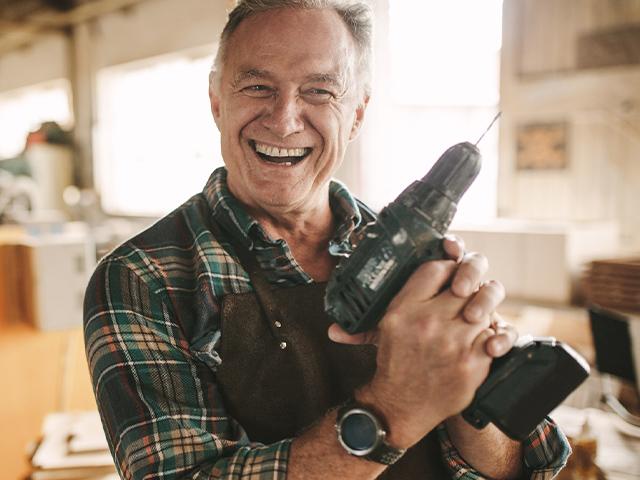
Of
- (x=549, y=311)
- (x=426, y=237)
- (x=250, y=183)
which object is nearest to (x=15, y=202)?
(x=549, y=311)

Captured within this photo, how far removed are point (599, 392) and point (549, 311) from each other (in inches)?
29.2

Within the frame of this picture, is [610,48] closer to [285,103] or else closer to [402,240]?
[285,103]

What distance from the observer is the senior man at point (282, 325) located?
0.74m

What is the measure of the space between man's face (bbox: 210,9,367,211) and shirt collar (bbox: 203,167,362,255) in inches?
1.6

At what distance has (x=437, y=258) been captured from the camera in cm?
74

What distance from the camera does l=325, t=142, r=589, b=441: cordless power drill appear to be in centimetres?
74

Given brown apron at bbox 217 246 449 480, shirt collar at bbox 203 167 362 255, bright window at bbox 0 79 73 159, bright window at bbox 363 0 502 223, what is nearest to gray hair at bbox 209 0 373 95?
shirt collar at bbox 203 167 362 255

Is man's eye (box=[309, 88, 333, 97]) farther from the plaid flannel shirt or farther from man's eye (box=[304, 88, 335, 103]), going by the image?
the plaid flannel shirt

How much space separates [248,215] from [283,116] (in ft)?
0.65

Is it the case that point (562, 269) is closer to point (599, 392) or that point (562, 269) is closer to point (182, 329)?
point (599, 392)

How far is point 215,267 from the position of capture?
1.01 metres

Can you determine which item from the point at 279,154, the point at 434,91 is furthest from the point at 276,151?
the point at 434,91

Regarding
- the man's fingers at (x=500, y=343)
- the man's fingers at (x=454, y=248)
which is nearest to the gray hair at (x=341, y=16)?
the man's fingers at (x=454, y=248)

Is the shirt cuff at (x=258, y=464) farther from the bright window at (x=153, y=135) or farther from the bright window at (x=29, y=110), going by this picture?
the bright window at (x=29, y=110)
